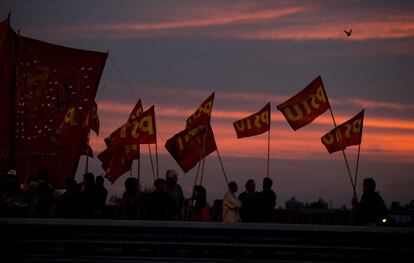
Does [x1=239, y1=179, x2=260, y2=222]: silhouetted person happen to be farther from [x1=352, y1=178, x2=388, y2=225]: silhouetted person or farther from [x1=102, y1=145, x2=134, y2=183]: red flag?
[x1=102, y1=145, x2=134, y2=183]: red flag

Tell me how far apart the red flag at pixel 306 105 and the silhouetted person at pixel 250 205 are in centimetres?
696

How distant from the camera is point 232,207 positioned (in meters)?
20.3

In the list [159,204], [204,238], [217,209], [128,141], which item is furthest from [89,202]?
[128,141]

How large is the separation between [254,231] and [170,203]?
3180 millimetres

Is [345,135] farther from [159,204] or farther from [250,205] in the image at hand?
[159,204]

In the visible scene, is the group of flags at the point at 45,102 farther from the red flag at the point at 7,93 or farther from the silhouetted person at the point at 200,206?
the silhouetted person at the point at 200,206

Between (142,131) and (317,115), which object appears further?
(142,131)

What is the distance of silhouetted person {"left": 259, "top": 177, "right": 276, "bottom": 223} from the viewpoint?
64.2ft

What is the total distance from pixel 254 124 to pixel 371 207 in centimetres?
1109

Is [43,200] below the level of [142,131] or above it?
below

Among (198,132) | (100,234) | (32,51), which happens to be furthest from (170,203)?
(32,51)

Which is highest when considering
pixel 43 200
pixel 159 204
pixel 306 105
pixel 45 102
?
pixel 45 102

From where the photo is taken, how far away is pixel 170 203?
1808cm

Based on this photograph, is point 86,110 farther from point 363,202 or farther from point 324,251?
point 324,251
